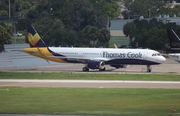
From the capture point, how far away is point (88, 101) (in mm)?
37281

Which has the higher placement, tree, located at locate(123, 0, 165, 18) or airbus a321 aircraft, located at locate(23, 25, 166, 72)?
tree, located at locate(123, 0, 165, 18)

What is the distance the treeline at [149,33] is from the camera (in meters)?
104

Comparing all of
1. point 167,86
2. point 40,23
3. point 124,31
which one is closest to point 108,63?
point 167,86

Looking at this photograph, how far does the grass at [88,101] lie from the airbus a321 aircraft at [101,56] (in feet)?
71.6

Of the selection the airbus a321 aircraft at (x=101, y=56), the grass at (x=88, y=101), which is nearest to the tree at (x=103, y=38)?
the airbus a321 aircraft at (x=101, y=56)

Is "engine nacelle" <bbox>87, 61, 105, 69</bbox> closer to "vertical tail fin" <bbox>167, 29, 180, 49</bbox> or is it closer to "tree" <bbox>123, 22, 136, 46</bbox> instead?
"vertical tail fin" <bbox>167, 29, 180, 49</bbox>

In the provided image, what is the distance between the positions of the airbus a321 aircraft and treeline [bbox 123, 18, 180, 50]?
37.5 m

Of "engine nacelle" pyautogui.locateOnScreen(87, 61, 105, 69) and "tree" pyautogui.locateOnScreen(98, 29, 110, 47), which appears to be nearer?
"engine nacelle" pyautogui.locateOnScreen(87, 61, 105, 69)

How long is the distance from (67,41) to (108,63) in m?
36.3

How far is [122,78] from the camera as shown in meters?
54.3

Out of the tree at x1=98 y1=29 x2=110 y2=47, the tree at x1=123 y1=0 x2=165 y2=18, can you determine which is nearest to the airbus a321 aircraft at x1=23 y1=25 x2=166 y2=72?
the tree at x1=98 y1=29 x2=110 y2=47

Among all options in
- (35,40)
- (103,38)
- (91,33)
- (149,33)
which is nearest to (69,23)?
(91,33)

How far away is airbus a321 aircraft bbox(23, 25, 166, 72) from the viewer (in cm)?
6506

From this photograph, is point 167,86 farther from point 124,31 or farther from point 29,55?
point 124,31
